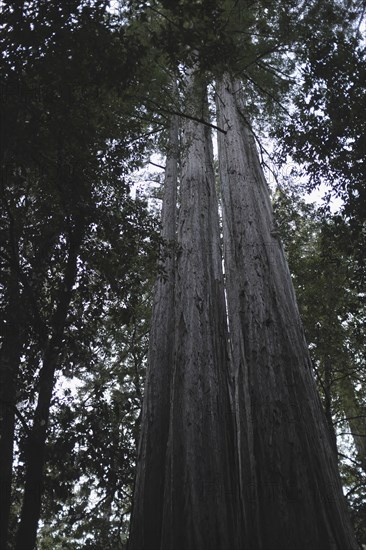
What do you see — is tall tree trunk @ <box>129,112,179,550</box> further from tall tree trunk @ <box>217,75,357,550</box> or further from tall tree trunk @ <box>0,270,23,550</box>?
tall tree trunk @ <box>0,270,23,550</box>

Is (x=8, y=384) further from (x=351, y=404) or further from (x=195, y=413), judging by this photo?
(x=351, y=404)

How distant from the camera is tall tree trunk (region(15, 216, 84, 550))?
2.59m

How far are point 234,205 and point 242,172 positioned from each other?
0.82 meters

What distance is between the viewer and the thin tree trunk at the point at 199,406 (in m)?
2.87

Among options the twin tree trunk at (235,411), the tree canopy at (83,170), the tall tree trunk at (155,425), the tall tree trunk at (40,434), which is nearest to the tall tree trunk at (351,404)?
the tree canopy at (83,170)

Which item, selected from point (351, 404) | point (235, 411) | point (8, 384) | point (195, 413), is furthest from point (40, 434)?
point (351, 404)

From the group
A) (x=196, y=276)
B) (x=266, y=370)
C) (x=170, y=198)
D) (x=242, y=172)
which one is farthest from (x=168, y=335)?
(x=170, y=198)

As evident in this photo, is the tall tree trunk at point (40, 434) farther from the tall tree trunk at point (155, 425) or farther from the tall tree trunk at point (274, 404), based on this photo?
the tall tree trunk at point (274, 404)

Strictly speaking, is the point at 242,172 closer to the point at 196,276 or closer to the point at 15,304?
the point at 196,276

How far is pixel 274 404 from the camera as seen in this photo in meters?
3.25

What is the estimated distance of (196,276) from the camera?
481 cm

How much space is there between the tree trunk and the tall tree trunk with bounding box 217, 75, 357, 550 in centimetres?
26

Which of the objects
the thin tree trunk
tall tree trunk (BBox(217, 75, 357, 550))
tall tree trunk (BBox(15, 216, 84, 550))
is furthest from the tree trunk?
tall tree trunk (BBox(15, 216, 84, 550))

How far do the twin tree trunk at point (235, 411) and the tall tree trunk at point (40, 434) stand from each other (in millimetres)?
923
